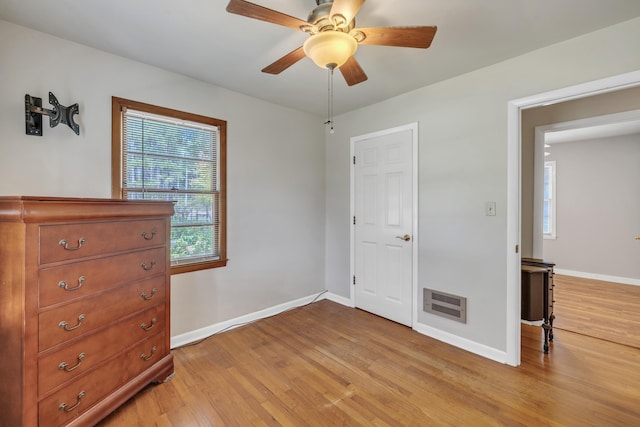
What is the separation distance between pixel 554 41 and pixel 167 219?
308 cm

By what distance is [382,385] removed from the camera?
2029 mm

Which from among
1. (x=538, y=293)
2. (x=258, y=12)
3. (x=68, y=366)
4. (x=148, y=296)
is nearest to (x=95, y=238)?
(x=148, y=296)

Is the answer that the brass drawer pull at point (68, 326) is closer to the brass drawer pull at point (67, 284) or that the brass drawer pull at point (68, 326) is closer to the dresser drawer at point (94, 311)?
the dresser drawer at point (94, 311)

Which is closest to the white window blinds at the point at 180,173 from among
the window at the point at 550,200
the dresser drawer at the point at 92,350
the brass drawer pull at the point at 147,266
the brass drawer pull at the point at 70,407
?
the brass drawer pull at the point at 147,266

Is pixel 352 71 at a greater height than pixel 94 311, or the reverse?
pixel 352 71

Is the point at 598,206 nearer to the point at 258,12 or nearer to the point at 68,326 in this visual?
the point at 258,12

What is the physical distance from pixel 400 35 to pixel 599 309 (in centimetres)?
411

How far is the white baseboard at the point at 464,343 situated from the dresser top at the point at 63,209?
2.68 metres

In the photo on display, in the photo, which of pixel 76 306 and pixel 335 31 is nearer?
pixel 335 31

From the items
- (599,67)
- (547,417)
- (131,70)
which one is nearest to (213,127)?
(131,70)

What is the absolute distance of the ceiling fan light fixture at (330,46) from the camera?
1.38 metres

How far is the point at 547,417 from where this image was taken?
1.72 metres

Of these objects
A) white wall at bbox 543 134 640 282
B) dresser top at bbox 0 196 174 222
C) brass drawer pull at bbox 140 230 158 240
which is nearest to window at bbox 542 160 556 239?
white wall at bbox 543 134 640 282

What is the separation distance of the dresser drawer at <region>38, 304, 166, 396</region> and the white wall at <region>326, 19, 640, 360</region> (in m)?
2.42
